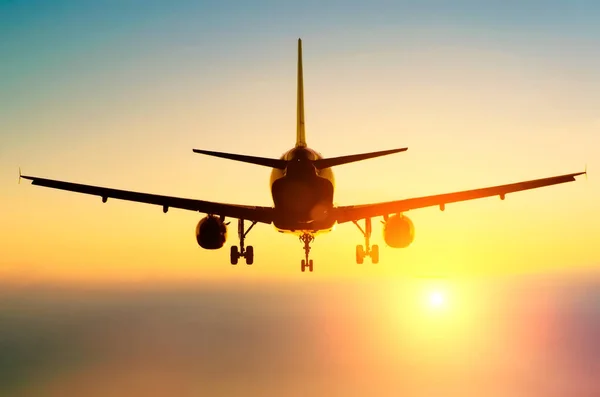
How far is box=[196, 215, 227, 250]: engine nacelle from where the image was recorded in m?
36.2

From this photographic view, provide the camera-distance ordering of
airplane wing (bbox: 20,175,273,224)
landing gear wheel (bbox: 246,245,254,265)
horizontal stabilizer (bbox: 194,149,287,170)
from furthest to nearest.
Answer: landing gear wheel (bbox: 246,245,254,265) → airplane wing (bbox: 20,175,273,224) → horizontal stabilizer (bbox: 194,149,287,170)

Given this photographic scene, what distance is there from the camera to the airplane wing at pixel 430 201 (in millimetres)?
34972

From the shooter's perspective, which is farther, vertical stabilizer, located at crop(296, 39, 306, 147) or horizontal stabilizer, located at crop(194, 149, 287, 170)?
vertical stabilizer, located at crop(296, 39, 306, 147)

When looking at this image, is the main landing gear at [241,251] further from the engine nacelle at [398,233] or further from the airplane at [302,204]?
the engine nacelle at [398,233]

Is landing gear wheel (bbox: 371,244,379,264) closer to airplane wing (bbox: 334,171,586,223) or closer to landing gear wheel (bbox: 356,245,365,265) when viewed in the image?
landing gear wheel (bbox: 356,245,365,265)

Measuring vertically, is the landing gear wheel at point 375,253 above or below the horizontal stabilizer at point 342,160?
below

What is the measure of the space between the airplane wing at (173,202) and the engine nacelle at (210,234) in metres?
0.87

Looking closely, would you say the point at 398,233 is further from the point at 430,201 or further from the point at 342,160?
the point at 342,160

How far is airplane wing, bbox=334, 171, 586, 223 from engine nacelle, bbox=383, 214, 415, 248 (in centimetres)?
140

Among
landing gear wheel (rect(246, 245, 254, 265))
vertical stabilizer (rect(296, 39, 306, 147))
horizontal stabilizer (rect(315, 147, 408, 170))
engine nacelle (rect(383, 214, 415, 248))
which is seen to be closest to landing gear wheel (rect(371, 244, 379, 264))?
engine nacelle (rect(383, 214, 415, 248))

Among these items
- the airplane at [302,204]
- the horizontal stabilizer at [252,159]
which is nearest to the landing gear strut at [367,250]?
the airplane at [302,204]

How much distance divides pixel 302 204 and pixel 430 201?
10821 millimetres

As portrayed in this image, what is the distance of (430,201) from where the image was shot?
1411 inches

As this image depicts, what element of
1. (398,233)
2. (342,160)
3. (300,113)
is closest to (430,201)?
(398,233)
